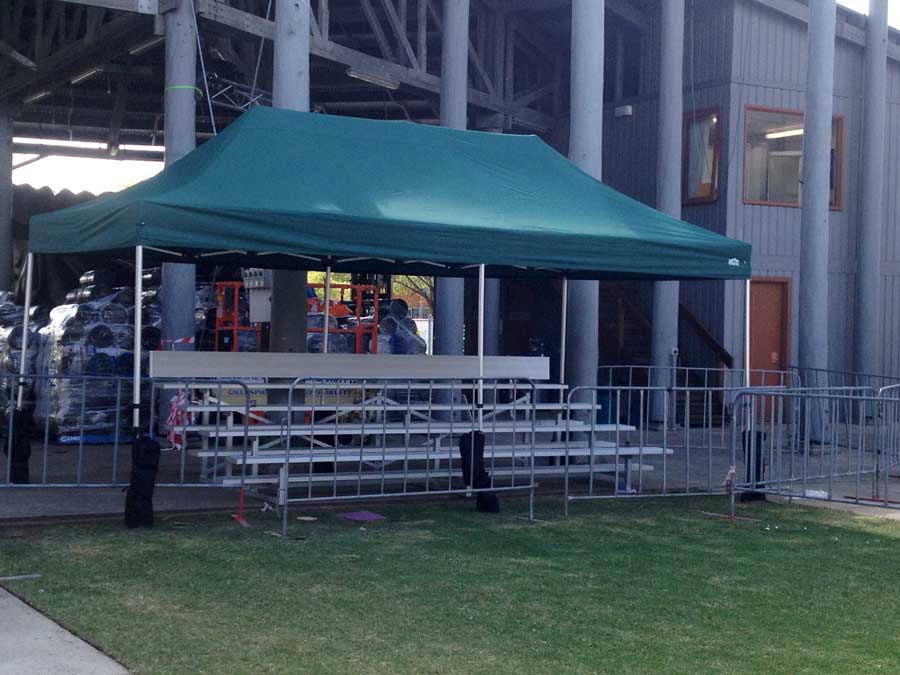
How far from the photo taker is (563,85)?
24406mm

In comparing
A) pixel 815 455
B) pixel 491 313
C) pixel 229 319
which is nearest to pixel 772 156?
pixel 491 313

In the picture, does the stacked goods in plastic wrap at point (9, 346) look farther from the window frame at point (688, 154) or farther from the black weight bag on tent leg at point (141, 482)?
the window frame at point (688, 154)

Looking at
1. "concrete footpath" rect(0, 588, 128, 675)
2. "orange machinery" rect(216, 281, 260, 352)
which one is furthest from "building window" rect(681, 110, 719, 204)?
"concrete footpath" rect(0, 588, 128, 675)

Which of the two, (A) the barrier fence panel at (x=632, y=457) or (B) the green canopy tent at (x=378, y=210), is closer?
(B) the green canopy tent at (x=378, y=210)

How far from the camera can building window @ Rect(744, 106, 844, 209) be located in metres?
20.7

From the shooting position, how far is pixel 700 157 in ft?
69.1

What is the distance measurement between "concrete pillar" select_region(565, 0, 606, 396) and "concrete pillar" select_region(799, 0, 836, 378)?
3.46 meters

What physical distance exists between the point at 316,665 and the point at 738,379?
1481 cm

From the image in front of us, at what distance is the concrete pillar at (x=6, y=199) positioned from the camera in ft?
75.6

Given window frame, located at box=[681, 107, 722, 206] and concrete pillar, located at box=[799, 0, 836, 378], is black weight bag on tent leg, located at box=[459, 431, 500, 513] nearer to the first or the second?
concrete pillar, located at box=[799, 0, 836, 378]

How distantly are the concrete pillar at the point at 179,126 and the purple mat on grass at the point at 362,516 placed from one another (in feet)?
17.8

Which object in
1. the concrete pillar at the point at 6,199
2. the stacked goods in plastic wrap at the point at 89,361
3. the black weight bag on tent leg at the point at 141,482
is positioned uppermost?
the concrete pillar at the point at 6,199

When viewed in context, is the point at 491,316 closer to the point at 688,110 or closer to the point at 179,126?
the point at 688,110

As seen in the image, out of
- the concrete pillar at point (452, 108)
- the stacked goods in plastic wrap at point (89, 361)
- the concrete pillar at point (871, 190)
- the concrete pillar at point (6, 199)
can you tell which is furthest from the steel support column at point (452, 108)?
the concrete pillar at point (6, 199)
